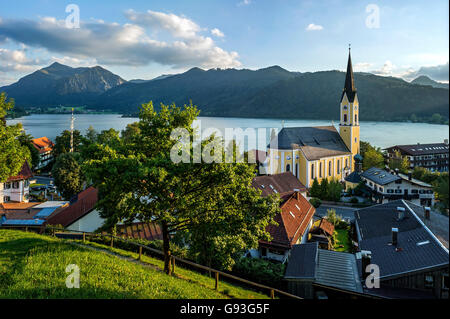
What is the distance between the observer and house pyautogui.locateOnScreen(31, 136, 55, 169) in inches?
2126

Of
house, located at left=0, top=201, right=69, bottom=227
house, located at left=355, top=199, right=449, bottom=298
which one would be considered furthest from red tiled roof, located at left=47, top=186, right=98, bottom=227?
house, located at left=355, top=199, right=449, bottom=298

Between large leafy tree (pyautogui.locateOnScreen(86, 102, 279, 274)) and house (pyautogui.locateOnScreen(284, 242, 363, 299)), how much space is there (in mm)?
4015

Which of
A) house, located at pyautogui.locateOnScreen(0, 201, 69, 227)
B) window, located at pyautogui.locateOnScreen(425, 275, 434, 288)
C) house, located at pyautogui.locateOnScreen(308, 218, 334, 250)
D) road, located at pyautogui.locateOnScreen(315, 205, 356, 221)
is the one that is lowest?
road, located at pyautogui.locateOnScreen(315, 205, 356, 221)

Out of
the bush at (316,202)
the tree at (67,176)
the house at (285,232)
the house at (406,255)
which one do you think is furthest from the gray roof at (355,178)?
the tree at (67,176)

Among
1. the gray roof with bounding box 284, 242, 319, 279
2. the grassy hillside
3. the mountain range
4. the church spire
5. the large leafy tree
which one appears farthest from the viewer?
the mountain range

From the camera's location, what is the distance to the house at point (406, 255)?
9.94 m

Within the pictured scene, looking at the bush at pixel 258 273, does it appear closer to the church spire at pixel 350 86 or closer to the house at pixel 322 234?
the house at pixel 322 234

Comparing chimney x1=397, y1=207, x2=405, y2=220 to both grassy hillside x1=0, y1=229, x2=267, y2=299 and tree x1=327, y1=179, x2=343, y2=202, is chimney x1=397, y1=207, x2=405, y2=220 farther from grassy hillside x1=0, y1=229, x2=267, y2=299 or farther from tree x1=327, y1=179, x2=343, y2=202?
tree x1=327, y1=179, x2=343, y2=202

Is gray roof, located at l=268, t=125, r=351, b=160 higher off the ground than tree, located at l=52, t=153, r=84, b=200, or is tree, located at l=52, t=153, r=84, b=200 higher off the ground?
gray roof, located at l=268, t=125, r=351, b=160

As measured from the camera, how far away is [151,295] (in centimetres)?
665

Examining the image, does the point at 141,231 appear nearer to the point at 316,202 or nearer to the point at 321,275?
the point at 321,275


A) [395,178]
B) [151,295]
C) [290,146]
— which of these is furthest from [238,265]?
[290,146]

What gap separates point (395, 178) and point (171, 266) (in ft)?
93.2
